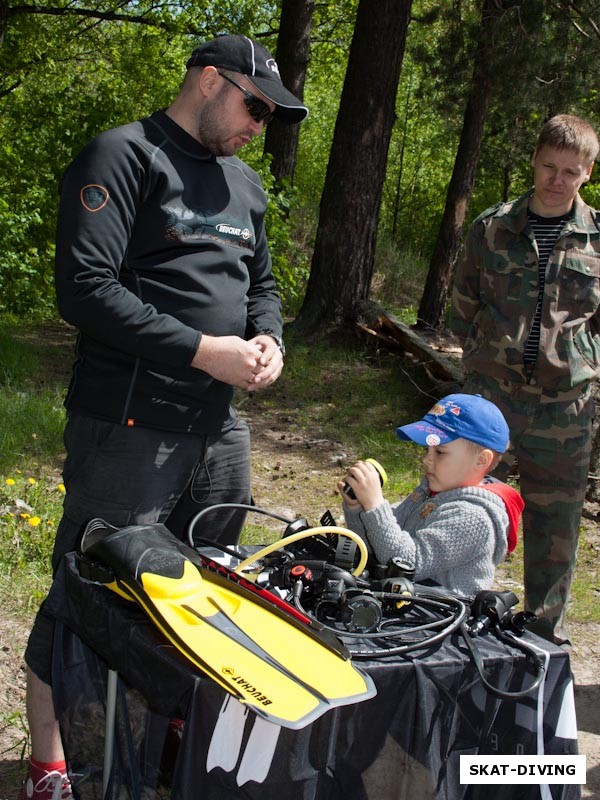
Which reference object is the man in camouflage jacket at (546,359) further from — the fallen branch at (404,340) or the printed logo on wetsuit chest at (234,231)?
the fallen branch at (404,340)

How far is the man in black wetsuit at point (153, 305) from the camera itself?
257 centimetres

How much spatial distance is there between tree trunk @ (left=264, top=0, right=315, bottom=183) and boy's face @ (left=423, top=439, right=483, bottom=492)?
1002 cm

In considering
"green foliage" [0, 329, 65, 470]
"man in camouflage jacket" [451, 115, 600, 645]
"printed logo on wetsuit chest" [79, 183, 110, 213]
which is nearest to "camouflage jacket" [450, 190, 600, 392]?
"man in camouflage jacket" [451, 115, 600, 645]

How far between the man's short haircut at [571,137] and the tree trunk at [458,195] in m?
9.60

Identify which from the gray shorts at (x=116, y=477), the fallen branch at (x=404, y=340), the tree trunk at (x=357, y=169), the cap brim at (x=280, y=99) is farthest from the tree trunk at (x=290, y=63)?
the gray shorts at (x=116, y=477)

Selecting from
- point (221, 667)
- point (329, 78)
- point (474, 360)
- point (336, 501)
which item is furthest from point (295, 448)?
point (329, 78)

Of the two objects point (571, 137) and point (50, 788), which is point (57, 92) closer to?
point (571, 137)

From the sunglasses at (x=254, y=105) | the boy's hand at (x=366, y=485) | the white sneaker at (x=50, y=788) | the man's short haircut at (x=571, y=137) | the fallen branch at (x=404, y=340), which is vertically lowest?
the white sneaker at (x=50, y=788)

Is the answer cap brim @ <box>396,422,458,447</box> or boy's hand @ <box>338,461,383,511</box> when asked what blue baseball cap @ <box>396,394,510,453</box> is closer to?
cap brim @ <box>396,422,458,447</box>

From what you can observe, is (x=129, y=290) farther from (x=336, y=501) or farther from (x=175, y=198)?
(x=336, y=501)

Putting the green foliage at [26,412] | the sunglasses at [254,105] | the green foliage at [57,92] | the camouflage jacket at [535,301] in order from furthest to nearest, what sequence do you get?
the green foliage at [57,92] → the green foliage at [26,412] → the camouflage jacket at [535,301] → the sunglasses at [254,105]

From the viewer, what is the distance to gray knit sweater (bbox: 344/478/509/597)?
8.98 ft

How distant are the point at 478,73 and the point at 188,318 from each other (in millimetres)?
12045

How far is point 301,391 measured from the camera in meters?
9.61
